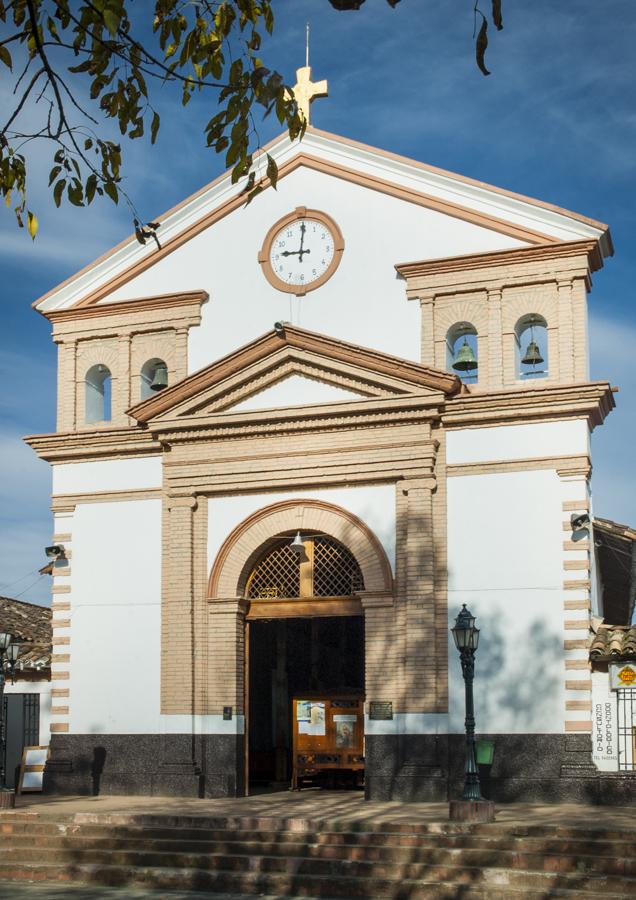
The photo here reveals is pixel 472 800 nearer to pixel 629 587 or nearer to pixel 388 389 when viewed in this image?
pixel 388 389

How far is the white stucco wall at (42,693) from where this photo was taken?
74.6 feet

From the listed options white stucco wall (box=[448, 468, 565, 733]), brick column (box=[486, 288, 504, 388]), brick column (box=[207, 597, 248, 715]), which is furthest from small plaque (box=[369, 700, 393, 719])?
brick column (box=[486, 288, 504, 388])

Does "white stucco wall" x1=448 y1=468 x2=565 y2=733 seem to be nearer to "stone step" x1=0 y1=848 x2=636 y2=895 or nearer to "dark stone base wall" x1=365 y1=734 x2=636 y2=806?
"dark stone base wall" x1=365 y1=734 x2=636 y2=806

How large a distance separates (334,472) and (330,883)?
7115 mm

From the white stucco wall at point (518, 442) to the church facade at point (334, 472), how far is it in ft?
0.12

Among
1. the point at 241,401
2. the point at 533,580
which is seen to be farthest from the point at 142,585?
the point at 533,580

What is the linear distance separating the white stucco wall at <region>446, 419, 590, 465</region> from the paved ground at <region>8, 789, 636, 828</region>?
5130mm

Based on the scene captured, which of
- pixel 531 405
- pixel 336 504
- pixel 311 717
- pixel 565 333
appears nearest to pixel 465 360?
pixel 531 405

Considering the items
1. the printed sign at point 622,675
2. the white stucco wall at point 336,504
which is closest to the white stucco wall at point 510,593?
the printed sign at point 622,675

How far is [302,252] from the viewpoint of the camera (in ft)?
72.8

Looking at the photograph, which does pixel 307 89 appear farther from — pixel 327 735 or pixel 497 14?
pixel 497 14

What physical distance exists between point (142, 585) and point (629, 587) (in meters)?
9.28

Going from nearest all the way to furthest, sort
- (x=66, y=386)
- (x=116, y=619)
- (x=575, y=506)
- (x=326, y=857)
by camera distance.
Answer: (x=326, y=857) < (x=575, y=506) < (x=116, y=619) < (x=66, y=386)

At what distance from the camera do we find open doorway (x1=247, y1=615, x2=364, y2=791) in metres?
25.1
